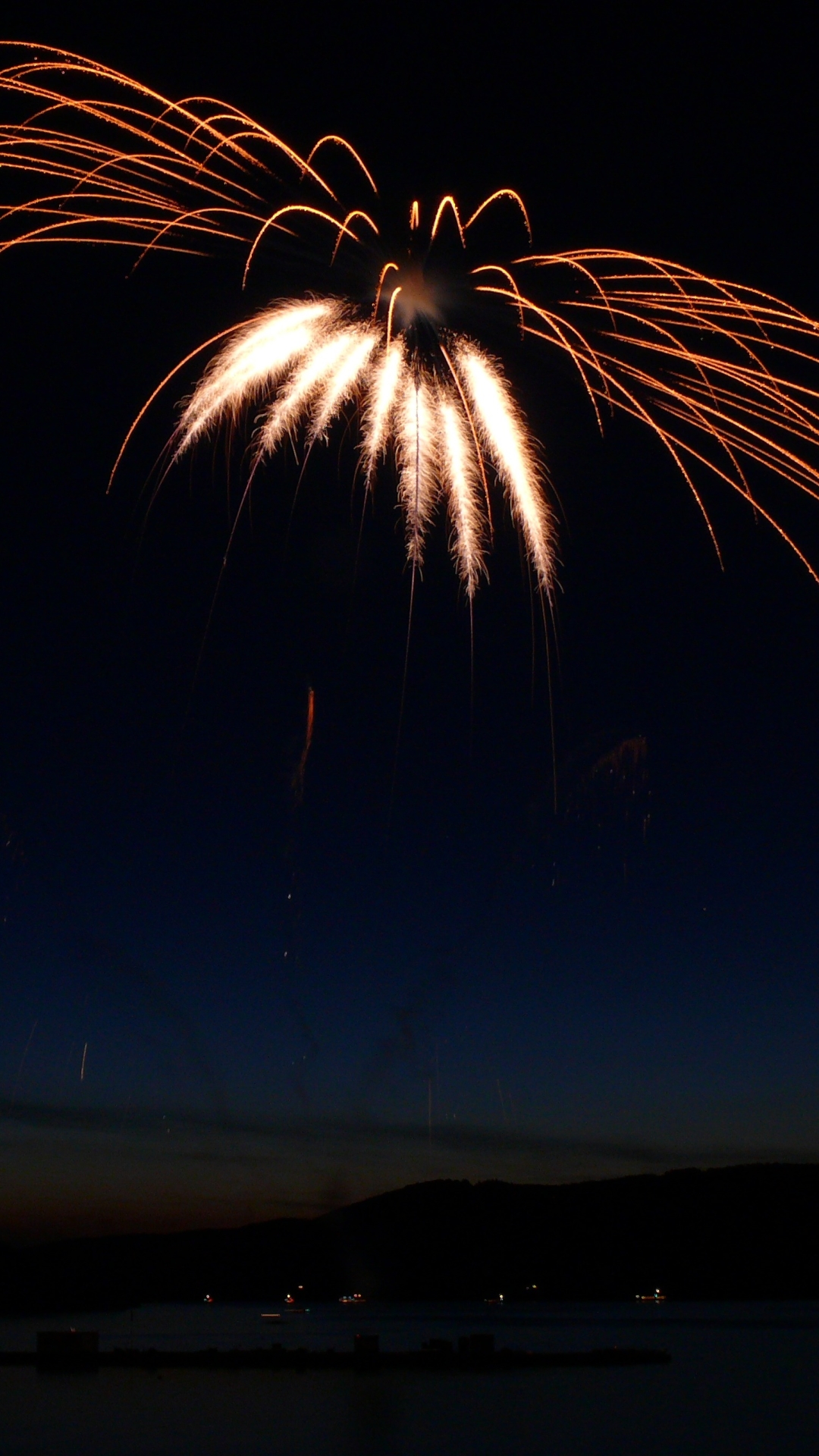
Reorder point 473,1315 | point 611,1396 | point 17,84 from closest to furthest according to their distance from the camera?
point 17,84 < point 611,1396 < point 473,1315

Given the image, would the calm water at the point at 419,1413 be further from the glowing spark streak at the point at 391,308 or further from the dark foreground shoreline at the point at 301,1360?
the glowing spark streak at the point at 391,308

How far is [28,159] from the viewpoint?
625 inches

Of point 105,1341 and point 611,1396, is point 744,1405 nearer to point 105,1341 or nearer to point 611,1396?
point 611,1396

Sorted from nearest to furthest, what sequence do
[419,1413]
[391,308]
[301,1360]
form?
[391,308], [419,1413], [301,1360]

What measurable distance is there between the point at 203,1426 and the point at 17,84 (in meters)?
54.0

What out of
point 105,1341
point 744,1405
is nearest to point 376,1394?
point 744,1405

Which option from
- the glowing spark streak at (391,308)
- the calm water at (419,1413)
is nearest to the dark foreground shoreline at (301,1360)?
the calm water at (419,1413)

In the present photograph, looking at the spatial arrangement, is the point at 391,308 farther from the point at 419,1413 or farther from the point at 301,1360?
the point at 301,1360

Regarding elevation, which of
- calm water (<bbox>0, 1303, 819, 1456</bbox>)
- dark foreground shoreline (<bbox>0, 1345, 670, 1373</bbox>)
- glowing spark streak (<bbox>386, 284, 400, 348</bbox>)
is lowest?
calm water (<bbox>0, 1303, 819, 1456</bbox>)

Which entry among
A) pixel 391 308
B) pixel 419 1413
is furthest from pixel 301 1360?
pixel 391 308

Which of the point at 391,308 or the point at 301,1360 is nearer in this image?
the point at 391,308

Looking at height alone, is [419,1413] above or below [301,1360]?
below

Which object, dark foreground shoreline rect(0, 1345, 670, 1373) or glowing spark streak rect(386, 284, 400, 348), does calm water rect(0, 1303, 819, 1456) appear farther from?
glowing spark streak rect(386, 284, 400, 348)

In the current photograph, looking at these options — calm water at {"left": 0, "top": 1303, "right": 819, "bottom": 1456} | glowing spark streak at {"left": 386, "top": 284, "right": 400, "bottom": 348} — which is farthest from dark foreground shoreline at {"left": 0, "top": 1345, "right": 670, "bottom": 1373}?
glowing spark streak at {"left": 386, "top": 284, "right": 400, "bottom": 348}
